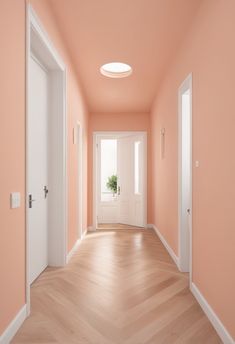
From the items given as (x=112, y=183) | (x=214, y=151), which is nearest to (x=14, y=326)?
(x=214, y=151)

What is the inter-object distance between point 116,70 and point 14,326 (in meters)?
4.21

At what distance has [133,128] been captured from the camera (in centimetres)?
680

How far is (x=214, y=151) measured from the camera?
2.32 m

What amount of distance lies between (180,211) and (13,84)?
2.39 meters

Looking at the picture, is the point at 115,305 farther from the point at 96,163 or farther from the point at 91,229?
the point at 96,163

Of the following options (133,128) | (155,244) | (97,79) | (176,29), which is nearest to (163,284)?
(155,244)

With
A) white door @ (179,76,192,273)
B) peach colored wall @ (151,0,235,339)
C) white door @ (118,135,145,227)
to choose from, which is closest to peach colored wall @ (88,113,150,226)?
white door @ (118,135,145,227)

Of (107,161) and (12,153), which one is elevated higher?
(107,161)

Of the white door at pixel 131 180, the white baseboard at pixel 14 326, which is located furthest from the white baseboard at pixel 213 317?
the white door at pixel 131 180

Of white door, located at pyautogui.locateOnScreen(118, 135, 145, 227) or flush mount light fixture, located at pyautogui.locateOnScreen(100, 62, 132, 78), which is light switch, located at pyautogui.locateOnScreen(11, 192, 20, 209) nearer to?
flush mount light fixture, located at pyautogui.locateOnScreen(100, 62, 132, 78)

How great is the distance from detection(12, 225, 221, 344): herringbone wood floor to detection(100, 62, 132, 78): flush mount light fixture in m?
2.88

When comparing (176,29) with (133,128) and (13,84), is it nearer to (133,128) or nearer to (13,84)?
(13,84)

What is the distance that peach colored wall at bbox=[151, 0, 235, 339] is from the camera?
201 centimetres

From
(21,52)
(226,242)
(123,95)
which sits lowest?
(226,242)
